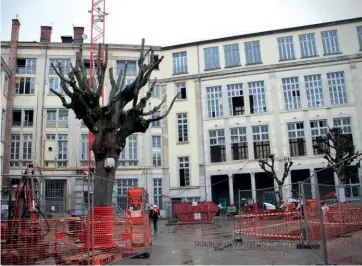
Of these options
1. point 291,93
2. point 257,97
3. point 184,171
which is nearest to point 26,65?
point 184,171

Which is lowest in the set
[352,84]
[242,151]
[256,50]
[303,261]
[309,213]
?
[303,261]

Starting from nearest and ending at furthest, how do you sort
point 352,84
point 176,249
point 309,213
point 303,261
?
point 303,261, point 309,213, point 176,249, point 352,84

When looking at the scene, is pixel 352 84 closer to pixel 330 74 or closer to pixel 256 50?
pixel 330 74

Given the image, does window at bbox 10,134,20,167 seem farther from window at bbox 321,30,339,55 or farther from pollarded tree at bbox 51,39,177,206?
window at bbox 321,30,339,55

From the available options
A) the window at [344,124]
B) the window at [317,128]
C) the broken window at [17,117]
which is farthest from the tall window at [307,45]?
the broken window at [17,117]

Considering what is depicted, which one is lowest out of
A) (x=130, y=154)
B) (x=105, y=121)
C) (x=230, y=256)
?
(x=230, y=256)

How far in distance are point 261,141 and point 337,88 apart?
9.53m

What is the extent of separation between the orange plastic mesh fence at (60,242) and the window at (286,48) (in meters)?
34.1

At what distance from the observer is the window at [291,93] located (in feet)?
132

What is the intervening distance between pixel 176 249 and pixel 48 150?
29541 mm

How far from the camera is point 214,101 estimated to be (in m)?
42.2

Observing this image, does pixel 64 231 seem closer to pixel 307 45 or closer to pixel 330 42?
pixel 307 45

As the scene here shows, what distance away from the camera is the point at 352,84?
38812 millimetres

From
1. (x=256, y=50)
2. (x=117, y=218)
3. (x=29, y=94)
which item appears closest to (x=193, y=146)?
(x=256, y=50)
